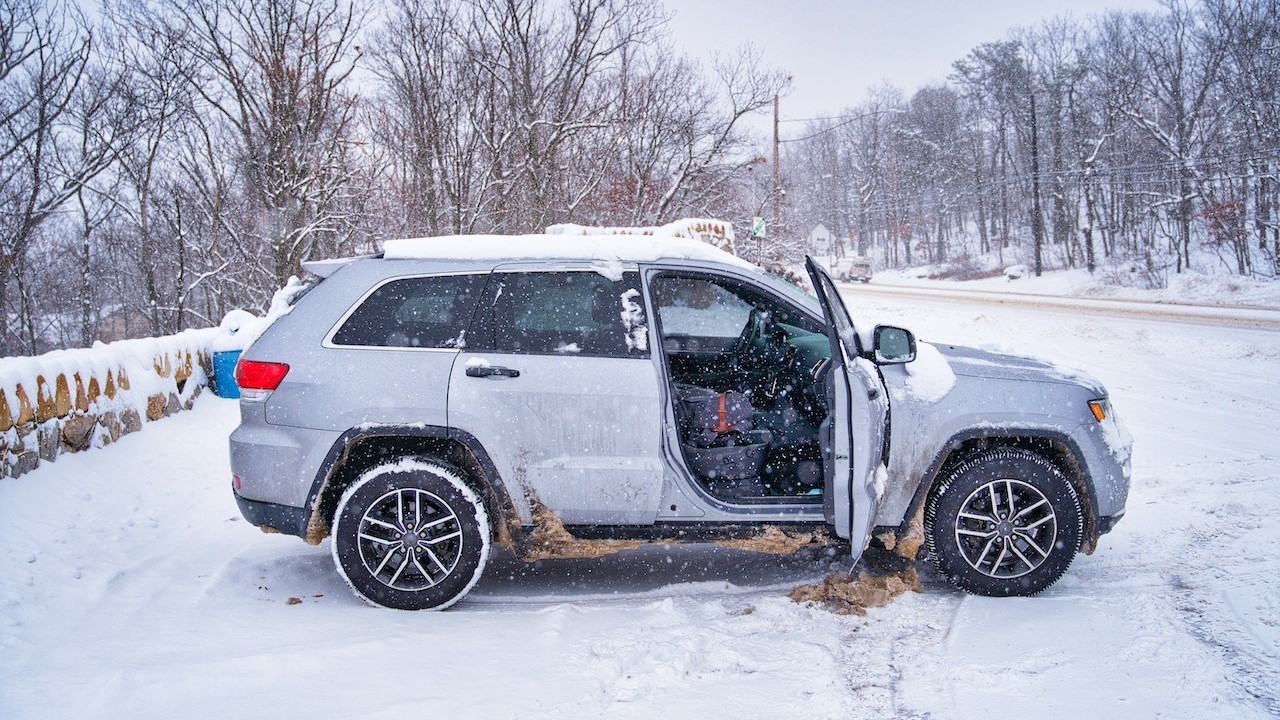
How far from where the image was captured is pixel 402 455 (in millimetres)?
3686

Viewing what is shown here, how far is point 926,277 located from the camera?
4716 cm

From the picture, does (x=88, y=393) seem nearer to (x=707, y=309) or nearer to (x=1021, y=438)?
(x=707, y=309)

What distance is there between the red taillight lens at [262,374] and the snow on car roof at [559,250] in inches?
30.5

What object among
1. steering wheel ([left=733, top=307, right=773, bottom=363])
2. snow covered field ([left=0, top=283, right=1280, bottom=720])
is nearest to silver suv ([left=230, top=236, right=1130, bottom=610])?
snow covered field ([left=0, top=283, right=1280, bottom=720])

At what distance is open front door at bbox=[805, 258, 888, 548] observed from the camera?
3400mm

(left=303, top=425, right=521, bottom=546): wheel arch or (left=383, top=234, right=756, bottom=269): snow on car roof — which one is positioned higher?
(left=383, top=234, right=756, bottom=269): snow on car roof

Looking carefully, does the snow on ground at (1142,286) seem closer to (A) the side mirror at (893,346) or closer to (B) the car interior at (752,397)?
(B) the car interior at (752,397)

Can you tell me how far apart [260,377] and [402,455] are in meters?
0.78

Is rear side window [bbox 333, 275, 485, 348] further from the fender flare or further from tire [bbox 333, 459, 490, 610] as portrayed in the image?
the fender flare

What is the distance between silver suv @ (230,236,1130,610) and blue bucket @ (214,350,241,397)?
5.49 meters

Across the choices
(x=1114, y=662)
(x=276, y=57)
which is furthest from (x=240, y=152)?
(x=1114, y=662)

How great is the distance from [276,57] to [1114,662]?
1567 cm

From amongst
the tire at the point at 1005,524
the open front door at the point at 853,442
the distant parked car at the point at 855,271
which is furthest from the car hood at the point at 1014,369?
the distant parked car at the point at 855,271

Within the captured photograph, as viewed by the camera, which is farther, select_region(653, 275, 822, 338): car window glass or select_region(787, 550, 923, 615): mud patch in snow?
select_region(653, 275, 822, 338): car window glass
